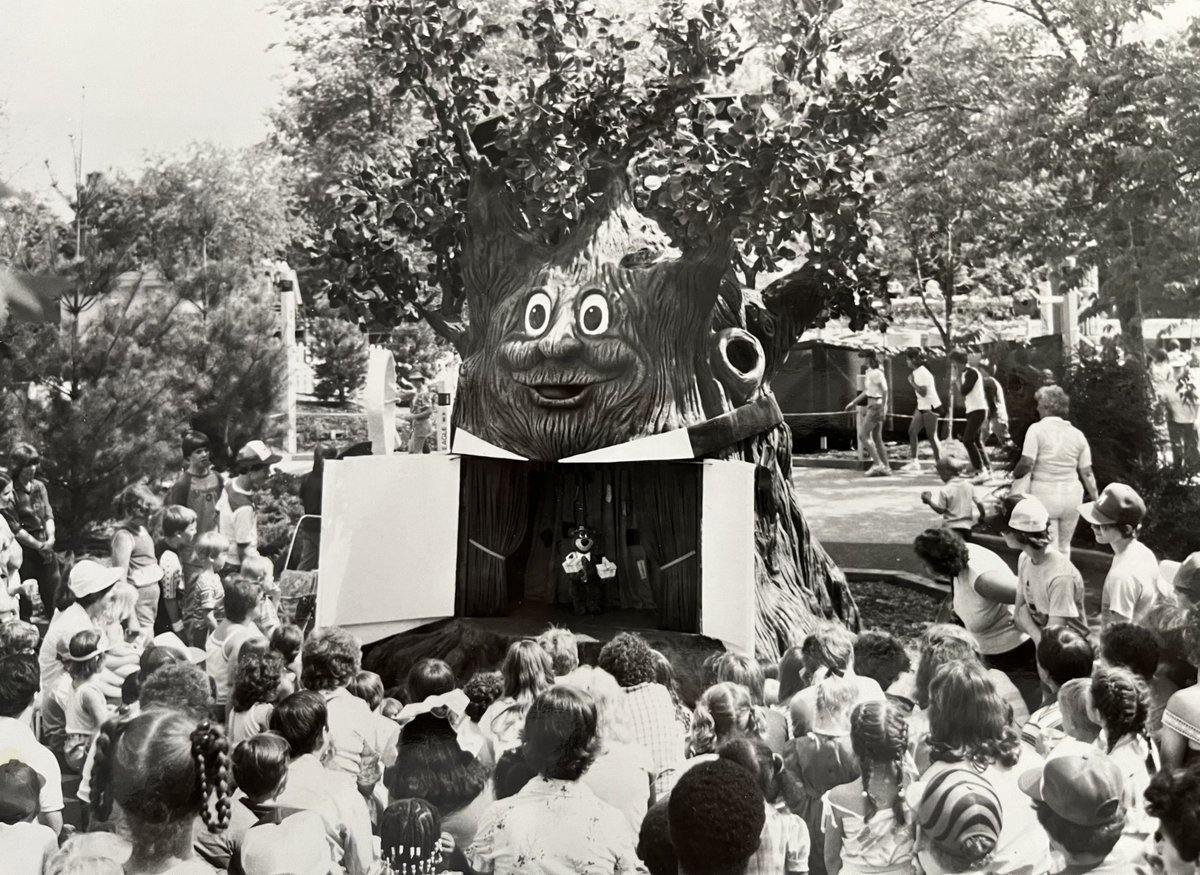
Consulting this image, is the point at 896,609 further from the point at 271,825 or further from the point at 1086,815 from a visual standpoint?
the point at 271,825

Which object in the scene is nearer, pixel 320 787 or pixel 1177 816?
→ pixel 1177 816

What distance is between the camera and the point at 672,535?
5.66 metres

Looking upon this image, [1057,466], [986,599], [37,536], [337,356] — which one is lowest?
[986,599]

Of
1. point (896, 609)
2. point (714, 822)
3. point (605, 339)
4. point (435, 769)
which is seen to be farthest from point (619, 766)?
point (605, 339)

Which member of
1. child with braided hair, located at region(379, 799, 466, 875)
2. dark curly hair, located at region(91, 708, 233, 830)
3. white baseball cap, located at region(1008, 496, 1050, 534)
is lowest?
child with braided hair, located at region(379, 799, 466, 875)

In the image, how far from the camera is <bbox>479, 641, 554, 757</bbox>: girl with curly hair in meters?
5.58

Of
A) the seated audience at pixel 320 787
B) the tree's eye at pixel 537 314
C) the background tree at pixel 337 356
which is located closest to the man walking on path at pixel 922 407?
the tree's eye at pixel 537 314

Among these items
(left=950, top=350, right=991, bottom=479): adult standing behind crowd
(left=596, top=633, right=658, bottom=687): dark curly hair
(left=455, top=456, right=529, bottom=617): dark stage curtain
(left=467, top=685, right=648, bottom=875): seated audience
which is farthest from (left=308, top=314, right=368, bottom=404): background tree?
(left=950, top=350, right=991, bottom=479): adult standing behind crowd

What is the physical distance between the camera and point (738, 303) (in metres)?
5.66

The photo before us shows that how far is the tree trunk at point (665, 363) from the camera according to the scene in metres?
5.62

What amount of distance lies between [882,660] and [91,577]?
371cm

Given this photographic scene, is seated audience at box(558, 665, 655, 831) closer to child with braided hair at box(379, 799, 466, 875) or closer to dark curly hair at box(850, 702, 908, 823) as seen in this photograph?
child with braided hair at box(379, 799, 466, 875)

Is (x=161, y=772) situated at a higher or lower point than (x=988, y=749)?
lower

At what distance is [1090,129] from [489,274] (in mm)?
2676
